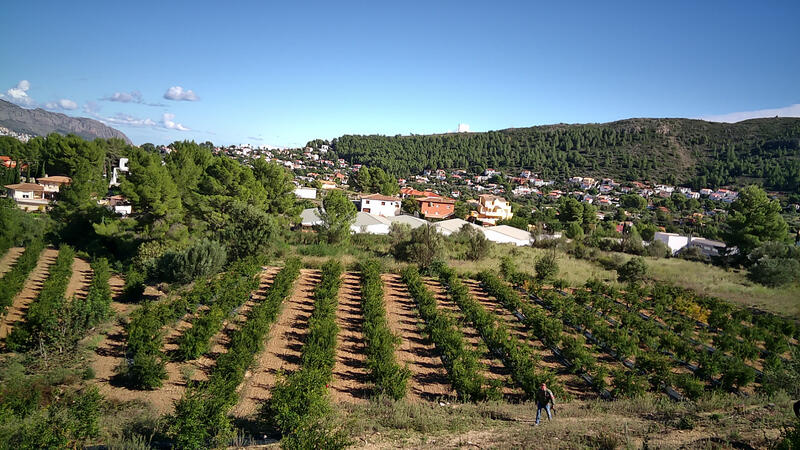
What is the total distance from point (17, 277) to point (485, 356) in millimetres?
17039

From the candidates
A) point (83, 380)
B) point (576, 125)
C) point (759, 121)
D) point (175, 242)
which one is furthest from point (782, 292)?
point (576, 125)

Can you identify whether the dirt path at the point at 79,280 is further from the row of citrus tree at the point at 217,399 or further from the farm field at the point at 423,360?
the row of citrus tree at the point at 217,399

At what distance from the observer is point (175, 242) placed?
2169cm

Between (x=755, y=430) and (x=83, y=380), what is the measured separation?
1295 cm

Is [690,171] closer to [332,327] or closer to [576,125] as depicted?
[576,125]

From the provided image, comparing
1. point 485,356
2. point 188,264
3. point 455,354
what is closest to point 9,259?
point 188,264

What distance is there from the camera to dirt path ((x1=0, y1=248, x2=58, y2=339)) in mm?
12280

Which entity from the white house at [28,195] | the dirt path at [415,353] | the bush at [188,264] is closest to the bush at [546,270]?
the dirt path at [415,353]

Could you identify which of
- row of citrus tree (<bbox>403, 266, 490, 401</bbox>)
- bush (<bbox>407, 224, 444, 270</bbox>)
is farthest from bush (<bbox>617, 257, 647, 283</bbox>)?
row of citrus tree (<bbox>403, 266, 490, 401</bbox>)

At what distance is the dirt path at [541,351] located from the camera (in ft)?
33.3

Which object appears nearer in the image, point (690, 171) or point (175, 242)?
point (175, 242)

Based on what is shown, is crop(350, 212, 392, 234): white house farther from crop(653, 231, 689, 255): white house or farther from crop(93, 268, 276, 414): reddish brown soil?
crop(653, 231, 689, 255): white house

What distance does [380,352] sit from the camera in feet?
33.8

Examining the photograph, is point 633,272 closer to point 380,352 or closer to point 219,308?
point 380,352
